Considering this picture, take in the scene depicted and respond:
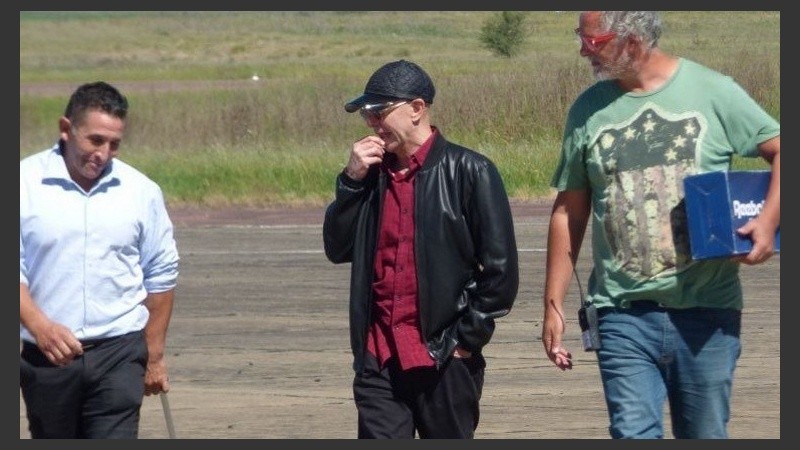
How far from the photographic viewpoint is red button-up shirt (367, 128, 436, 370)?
17.1 ft

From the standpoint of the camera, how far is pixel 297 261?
49.8 feet

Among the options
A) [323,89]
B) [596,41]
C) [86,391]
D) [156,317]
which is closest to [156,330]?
[156,317]

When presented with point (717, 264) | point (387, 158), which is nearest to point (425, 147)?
point (387, 158)

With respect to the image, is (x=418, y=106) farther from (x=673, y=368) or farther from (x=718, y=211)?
(x=673, y=368)

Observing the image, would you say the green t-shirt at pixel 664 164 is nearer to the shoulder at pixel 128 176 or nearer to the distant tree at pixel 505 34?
the shoulder at pixel 128 176

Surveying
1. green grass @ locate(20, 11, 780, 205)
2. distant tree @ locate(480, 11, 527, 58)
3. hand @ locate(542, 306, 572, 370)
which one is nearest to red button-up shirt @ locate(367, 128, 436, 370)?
hand @ locate(542, 306, 572, 370)

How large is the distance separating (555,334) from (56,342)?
1.73 m

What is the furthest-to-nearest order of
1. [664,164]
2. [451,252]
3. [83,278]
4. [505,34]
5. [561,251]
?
[505,34]
[83,278]
[451,252]
[561,251]
[664,164]

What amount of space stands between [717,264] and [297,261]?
10.5 metres

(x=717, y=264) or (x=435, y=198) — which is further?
(x=435, y=198)

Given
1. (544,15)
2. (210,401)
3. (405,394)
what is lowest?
(210,401)

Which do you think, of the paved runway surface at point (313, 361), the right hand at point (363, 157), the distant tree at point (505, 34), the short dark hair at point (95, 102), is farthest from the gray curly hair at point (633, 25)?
the distant tree at point (505, 34)

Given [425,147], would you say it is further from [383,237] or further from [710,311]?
[710,311]

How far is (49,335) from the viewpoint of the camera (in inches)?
205
